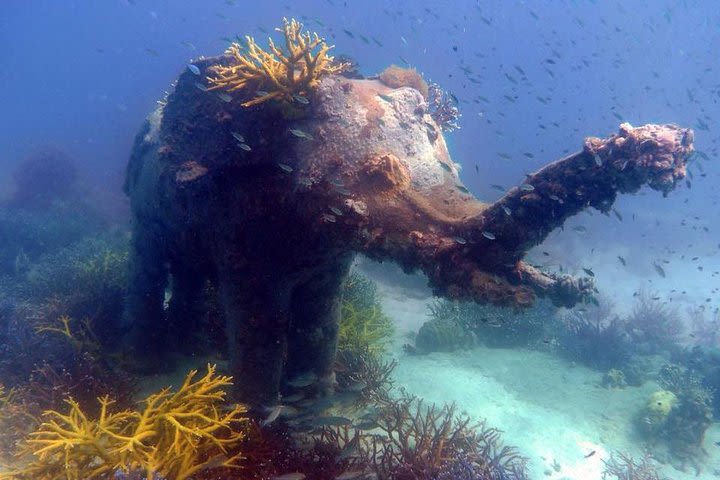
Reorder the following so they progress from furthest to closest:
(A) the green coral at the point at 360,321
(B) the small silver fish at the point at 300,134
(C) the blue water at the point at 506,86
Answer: (C) the blue water at the point at 506,86 < (A) the green coral at the point at 360,321 < (B) the small silver fish at the point at 300,134

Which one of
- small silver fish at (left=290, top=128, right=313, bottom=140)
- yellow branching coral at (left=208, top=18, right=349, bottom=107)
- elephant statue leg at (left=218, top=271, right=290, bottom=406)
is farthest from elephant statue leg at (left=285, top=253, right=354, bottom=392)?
yellow branching coral at (left=208, top=18, right=349, bottom=107)

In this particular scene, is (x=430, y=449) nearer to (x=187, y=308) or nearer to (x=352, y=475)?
(x=352, y=475)

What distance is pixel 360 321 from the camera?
9367 mm

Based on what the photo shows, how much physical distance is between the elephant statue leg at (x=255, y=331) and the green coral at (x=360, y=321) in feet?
7.88

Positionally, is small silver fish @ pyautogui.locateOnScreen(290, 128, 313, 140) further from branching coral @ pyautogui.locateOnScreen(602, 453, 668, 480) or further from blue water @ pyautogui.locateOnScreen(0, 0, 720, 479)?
branching coral @ pyautogui.locateOnScreen(602, 453, 668, 480)

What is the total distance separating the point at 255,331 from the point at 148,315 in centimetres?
262

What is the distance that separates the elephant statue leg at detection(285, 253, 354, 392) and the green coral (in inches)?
57.6

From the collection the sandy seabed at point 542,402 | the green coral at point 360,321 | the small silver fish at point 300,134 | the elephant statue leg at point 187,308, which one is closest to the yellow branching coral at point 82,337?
the elephant statue leg at point 187,308

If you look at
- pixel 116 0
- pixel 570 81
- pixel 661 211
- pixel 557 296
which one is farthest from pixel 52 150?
pixel 116 0

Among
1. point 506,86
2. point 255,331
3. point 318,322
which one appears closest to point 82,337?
point 255,331

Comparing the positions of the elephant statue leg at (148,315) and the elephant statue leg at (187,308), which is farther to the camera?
the elephant statue leg at (148,315)

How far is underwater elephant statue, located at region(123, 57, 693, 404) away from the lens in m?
4.21

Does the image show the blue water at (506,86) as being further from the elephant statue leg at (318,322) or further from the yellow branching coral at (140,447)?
the yellow branching coral at (140,447)

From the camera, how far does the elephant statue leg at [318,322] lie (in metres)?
5.85
